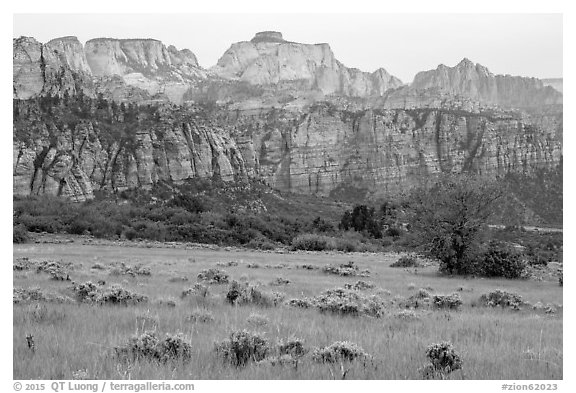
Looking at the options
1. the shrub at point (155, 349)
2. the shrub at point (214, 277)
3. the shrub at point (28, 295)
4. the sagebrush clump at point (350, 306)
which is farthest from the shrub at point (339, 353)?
the shrub at point (214, 277)

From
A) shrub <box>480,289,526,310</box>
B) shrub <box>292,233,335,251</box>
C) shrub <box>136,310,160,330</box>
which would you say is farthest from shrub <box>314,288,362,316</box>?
shrub <box>292,233,335,251</box>

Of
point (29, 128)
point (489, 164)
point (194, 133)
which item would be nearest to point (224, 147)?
point (194, 133)

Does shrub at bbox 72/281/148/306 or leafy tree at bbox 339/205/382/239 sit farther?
leafy tree at bbox 339/205/382/239

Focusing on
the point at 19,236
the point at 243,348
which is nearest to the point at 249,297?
the point at 243,348

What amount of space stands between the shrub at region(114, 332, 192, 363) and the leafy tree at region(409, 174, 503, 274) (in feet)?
66.7

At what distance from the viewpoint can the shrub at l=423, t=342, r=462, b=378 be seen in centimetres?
575

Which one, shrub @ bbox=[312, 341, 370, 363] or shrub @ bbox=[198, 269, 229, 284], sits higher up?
shrub @ bbox=[312, 341, 370, 363]

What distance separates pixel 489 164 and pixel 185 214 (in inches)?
6039

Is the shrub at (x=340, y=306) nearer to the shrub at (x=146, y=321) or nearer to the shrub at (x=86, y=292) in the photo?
the shrub at (x=146, y=321)

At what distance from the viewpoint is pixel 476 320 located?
958 centimetres

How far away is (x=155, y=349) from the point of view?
6.00m

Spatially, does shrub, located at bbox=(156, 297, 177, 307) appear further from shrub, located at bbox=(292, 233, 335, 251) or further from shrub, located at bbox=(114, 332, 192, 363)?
shrub, located at bbox=(292, 233, 335, 251)

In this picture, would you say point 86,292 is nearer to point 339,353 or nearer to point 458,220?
point 339,353
